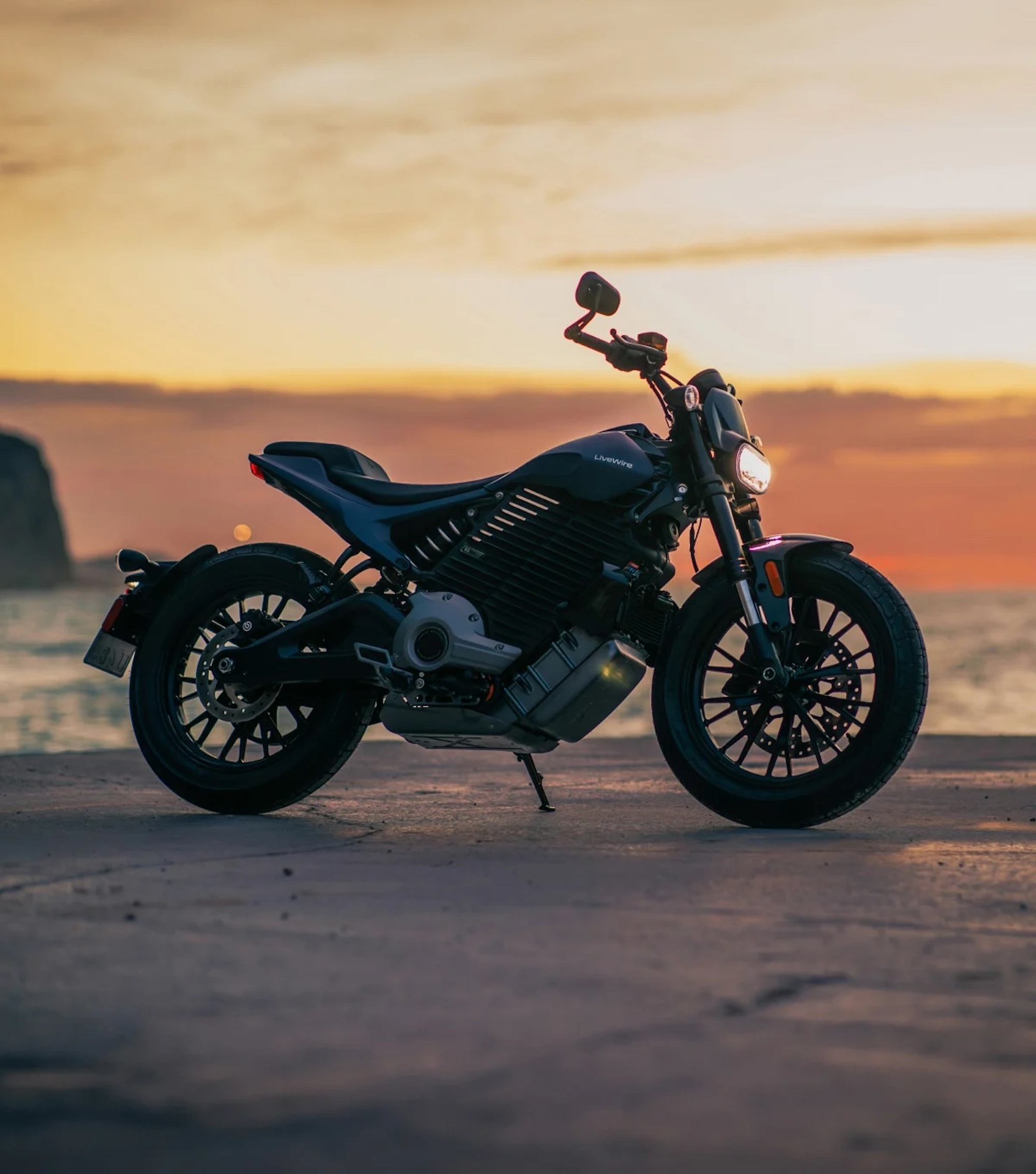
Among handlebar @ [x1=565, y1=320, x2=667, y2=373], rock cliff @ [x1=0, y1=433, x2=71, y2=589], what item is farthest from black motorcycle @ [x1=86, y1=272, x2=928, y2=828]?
rock cliff @ [x1=0, y1=433, x2=71, y2=589]

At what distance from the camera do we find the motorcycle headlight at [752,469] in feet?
18.1

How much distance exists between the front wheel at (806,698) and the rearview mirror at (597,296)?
3.37 feet

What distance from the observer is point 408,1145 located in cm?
230

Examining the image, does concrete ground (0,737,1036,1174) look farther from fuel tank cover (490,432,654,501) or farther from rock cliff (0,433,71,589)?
rock cliff (0,433,71,589)

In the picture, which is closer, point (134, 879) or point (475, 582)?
point (134, 879)

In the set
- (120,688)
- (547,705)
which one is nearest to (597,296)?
(547,705)

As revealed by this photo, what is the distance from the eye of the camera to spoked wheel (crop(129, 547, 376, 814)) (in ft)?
19.2

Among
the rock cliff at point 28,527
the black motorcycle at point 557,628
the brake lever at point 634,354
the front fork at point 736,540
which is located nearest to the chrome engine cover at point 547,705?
the black motorcycle at point 557,628

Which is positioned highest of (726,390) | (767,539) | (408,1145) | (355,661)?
(726,390)

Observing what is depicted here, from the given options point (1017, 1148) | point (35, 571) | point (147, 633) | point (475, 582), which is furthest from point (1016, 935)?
point (35, 571)

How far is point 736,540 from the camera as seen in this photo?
5469mm

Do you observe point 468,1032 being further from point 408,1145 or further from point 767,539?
point 767,539

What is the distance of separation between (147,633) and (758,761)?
11.8ft

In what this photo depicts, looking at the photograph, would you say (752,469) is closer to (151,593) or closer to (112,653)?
(151,593)
